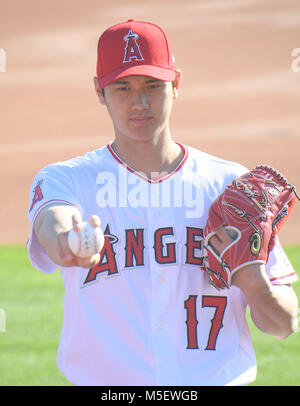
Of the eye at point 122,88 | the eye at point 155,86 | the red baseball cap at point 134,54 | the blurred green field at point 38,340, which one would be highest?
the red baseball cap at point 134,54

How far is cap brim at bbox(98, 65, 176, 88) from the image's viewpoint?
2.80 m

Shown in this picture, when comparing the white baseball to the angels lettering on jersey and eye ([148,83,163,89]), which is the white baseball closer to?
the angels lettering on jersey

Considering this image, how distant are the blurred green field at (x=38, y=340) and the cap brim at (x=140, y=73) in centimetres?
347

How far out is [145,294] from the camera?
2754 mm

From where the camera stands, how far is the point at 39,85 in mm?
17031

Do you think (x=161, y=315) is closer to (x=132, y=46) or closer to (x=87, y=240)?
(x=87, y=240)

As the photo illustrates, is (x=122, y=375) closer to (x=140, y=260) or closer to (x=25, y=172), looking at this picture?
(x=140, y=260)

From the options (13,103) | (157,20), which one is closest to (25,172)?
(13,103)

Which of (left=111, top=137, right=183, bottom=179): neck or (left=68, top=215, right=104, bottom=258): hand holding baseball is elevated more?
(left=111, top=137, right=183, bottom=179): neck

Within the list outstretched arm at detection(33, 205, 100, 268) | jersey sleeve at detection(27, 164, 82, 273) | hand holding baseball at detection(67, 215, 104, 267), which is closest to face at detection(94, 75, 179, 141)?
jersey sleeve at detection(27, 164, 82, 273)

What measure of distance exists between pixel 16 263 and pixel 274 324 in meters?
6.94

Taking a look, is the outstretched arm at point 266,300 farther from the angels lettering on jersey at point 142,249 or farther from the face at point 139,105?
the face at point 139,105

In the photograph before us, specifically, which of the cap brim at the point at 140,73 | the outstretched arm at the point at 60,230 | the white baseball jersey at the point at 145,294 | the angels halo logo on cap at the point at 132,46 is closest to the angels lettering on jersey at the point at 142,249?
the white baseball jersey at the point at 145,294

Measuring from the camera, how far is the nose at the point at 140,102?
2742mm
